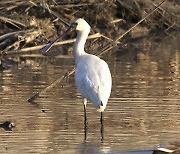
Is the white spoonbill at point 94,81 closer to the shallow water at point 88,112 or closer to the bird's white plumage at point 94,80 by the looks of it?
the bird's white plumage at point 94,80

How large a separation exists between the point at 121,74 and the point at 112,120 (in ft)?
16.8

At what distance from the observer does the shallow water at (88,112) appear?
10.1m

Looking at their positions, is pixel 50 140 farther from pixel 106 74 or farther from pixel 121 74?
pixel 121 74

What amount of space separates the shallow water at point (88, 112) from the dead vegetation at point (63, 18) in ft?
9.76

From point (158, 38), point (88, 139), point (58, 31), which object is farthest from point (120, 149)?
point (158, 38)

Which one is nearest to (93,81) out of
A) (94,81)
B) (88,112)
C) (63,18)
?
(94,81)

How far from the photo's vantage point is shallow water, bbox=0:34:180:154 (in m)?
10.1

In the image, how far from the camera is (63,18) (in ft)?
80.4

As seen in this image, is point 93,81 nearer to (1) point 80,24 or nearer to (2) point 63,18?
(1) point 80,24

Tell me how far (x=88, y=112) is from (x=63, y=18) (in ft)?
40.8

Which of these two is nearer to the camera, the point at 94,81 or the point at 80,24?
the point at 94,81

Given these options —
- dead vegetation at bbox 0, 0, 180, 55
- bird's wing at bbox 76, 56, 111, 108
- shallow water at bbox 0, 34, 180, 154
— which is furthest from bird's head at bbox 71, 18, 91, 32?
dead vegetation at bbox 0, 0, 180, 55

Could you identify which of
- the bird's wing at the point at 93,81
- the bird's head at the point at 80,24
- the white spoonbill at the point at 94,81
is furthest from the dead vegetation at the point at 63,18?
the bird's wing at the point at 93,81

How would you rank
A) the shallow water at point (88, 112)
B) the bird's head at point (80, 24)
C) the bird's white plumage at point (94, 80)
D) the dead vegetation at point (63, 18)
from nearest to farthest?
the shallow water at point (88, 112) → the bird's white plumage at point (94, 80) → the bird's head at point (80, 24) → the dead vegetation at point (63, 18)
